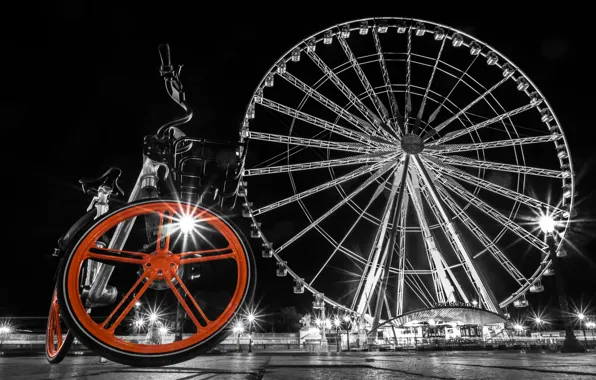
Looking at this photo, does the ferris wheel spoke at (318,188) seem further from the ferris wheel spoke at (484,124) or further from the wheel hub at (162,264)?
the wheel hub at (162,264)

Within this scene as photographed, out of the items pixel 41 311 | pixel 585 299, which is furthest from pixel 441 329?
pixel 585 299

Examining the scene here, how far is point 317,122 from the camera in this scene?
2009cm

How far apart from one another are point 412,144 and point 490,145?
4.32 meters

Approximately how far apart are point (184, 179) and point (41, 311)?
3582cm

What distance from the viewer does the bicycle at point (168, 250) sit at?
1720 mm

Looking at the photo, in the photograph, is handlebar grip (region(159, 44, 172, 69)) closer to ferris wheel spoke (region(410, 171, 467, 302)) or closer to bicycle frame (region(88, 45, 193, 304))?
bicycle frame (region(88, 45, 193, 304))

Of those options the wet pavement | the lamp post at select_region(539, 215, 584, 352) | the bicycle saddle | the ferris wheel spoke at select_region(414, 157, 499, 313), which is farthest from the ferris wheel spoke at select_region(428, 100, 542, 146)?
the bicycle saddle

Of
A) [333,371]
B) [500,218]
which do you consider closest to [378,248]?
[500,218]

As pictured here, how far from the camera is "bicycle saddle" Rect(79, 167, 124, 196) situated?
9.23 ft

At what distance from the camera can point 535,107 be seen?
71.5 feet

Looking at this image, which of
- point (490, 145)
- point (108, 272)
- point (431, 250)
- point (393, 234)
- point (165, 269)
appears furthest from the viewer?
point (431, 250)

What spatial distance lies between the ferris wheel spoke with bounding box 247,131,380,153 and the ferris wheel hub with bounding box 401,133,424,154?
5.20 ft

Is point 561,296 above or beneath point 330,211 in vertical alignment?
beneath

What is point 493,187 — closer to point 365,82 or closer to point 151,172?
point 365,82
